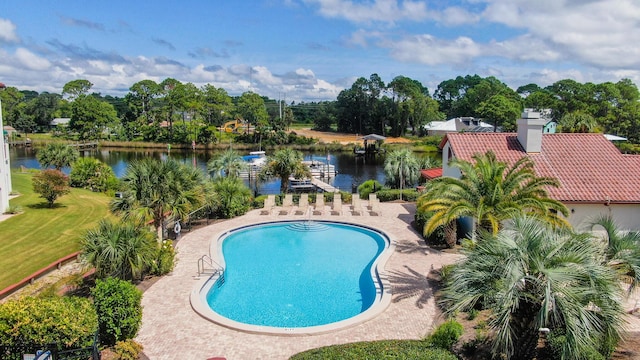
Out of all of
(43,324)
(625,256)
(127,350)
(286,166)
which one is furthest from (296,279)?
(286,166)

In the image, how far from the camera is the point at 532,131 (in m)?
22.2

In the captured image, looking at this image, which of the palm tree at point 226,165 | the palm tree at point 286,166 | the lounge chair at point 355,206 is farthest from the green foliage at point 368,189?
the palm tree at point 226,165

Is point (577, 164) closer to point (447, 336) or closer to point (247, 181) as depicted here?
point (447, 336)

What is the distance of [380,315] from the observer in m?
13.3

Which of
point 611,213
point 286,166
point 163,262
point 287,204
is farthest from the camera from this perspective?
point 286,166

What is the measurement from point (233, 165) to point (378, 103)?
6730cm

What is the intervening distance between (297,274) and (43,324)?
990 cm

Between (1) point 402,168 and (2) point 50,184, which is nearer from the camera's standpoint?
(2) point 50,184

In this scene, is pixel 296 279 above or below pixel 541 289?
below

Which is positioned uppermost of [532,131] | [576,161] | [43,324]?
[532,131]

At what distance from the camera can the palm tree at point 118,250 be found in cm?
1434

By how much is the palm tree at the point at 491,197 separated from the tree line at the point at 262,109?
203ft

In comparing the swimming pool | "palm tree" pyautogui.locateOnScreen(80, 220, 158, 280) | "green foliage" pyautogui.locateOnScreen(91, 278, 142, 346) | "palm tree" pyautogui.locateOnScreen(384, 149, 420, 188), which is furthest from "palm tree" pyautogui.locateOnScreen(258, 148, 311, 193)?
"green foliage" pyautogui.locateOnScreen(91, 278, 142, 346)

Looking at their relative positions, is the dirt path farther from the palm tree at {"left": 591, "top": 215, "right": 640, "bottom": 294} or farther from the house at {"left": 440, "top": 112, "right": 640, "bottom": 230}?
the palm tree at {"left": 591, "top": 215, "right": 640, "bottom": 294}
